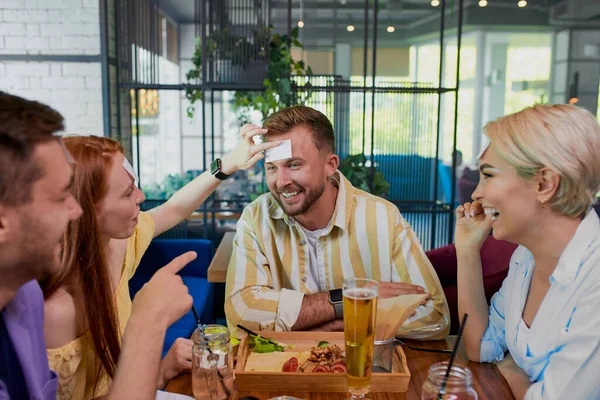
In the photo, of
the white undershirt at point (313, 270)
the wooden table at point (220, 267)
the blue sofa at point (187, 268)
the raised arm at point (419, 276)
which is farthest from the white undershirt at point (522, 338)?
the blue sofa at point (187, 268)

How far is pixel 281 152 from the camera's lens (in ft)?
6.64

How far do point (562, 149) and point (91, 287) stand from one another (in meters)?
1.14

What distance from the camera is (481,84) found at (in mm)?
6141

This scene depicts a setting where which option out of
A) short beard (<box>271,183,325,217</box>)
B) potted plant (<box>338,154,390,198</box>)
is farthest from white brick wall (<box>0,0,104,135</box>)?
short beard (<box>271,183,325,217</box>)

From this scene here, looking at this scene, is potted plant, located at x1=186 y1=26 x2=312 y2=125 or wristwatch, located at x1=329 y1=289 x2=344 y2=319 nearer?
wristwatch, located at x1=329 y1=289 x2=344 y2=319

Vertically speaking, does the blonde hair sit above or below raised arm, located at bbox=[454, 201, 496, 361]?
above

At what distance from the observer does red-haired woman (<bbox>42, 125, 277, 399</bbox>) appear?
131 centimetres

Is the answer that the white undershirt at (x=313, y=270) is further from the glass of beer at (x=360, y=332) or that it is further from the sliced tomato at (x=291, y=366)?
the glass of beer at (x=360, y=332)

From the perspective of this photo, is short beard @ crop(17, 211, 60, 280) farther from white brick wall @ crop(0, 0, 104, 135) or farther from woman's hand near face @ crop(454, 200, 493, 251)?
white brick wall @ crop(0, 0, 104, 135)

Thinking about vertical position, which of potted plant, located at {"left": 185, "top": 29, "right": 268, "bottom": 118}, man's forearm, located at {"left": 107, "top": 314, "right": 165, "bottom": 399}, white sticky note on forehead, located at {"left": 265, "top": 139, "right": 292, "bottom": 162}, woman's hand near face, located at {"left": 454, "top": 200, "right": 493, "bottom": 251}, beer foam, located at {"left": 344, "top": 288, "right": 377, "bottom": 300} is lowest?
man's forearm, located at {"left": 107, "top": 314, "right": 165, "bottom": 399}

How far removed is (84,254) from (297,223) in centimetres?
86

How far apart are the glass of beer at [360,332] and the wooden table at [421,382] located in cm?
9

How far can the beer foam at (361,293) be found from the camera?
3.83 feet

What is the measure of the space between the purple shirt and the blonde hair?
A: 112cm
